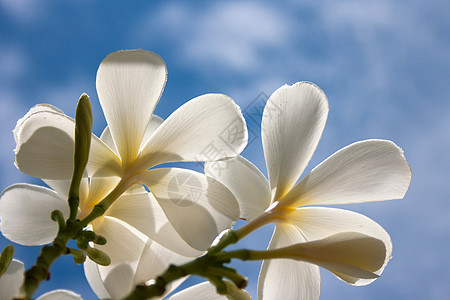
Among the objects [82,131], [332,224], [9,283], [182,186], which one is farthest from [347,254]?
[9,283]

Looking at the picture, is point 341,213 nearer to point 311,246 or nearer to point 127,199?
point 311,246

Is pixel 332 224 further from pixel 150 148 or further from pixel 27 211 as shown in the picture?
pixel 27 211

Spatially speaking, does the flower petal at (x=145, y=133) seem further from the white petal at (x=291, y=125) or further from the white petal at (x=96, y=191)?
the white petal at (x=291, y=125)

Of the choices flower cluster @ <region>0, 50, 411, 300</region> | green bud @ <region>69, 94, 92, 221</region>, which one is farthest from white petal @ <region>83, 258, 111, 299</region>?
green bud @ <region>69, 94, 92, 221</region>

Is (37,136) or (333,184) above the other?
(333,184)

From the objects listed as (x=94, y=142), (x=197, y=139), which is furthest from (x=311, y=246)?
(x=94, y=142)

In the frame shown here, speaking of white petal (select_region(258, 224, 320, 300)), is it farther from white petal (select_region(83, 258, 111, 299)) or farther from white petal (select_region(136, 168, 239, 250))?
white petal (select_region(83, 258, 111, 299))

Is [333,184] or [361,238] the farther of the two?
[333,184]
